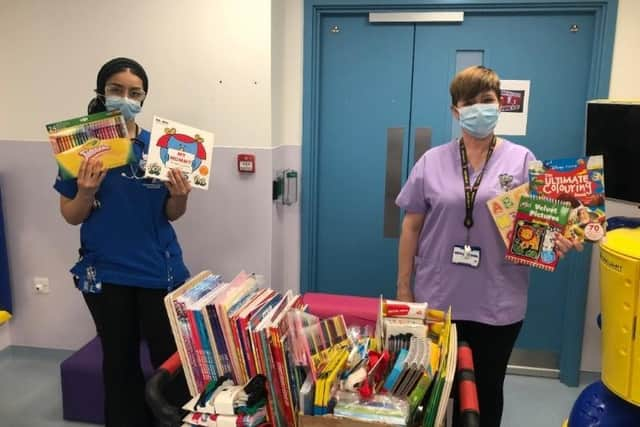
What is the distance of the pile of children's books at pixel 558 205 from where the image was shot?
56.9 inches

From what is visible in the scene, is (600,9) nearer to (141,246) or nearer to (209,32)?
(209,32)

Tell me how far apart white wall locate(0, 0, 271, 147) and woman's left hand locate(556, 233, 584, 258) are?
1574 millimetres

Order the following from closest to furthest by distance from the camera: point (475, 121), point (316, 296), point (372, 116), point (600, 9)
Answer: point (475, 121)
point (316, 296)
point (600, 9)
point (372, 116)

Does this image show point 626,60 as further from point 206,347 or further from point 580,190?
point 206,347

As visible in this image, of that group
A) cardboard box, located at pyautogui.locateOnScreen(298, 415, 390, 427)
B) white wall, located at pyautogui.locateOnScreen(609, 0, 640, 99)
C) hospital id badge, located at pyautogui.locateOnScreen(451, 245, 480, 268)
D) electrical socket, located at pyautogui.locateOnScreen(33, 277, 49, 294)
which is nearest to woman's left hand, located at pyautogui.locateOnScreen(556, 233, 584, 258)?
hospital id badge, located at pyautogui.locateOnScreen(451, 245, 480, 268)

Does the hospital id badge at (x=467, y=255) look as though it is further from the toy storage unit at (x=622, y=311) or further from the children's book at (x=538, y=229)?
the toy storage unit at (x=622, y=311)

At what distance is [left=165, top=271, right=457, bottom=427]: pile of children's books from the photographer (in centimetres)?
106

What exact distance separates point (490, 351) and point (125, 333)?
1.30 metres

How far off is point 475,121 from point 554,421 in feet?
5.54

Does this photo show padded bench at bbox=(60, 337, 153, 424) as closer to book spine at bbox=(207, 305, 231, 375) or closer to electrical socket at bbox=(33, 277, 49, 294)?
electrical socket at bbox=(33, 277, 49, 294)

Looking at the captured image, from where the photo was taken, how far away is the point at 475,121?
165cm

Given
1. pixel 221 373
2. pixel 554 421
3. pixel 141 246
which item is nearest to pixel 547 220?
pixel 221 373

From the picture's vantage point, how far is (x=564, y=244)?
1.46 meters

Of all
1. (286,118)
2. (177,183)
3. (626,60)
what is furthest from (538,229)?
(286,118)
